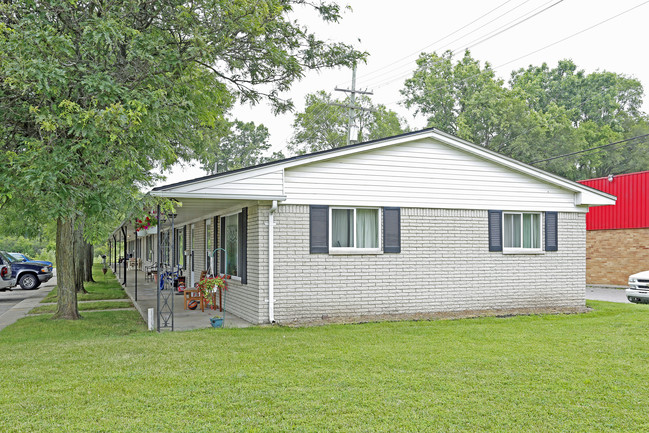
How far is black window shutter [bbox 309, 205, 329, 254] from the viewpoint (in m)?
11.2

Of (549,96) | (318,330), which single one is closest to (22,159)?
(318,330)

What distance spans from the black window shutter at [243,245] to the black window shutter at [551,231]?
24.0ft

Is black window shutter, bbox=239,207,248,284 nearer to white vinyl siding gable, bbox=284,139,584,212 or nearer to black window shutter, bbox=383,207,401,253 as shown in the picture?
white vinyl siding gable, bbox=284,139,584,212

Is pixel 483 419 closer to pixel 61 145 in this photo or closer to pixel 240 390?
pixel 240 390

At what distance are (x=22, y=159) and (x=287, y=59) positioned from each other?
6.00m

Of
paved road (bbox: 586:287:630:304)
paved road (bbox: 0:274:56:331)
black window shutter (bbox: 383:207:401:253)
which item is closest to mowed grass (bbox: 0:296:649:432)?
black window shutter (bbox: 383:207:401:253)

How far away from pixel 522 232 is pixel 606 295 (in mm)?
7941

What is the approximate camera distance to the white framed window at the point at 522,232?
13.2m

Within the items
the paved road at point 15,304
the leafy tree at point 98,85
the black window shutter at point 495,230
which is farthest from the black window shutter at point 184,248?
the black window shutter at point 495,230

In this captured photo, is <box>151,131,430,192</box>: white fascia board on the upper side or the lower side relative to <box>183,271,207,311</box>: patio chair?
upper

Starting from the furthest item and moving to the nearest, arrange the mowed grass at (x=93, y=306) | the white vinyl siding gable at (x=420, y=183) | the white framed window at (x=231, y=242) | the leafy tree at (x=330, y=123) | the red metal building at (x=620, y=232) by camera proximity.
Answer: the leafy tree at (x=330, y=123) < the red metal building at (x=620, y=232) < the mowed grass at (x=93, y=306) < the white framed window at (x=231, y=242) < the white vinyl siding gable at (x=420, y=183)

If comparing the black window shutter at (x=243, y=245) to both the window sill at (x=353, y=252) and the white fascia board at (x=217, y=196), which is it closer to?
the white fascia board at (x=217, y=196)

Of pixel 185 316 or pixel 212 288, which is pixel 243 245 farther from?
pixel 185 316

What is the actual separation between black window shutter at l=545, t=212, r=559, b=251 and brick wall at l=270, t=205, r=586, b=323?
0.66 ft
